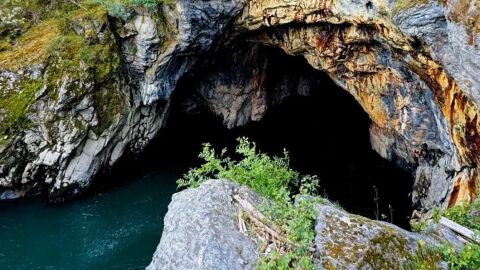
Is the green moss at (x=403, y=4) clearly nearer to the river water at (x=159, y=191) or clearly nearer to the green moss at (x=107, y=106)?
the river water at (x=159, y=191)

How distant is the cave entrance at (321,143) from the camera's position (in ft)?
54.4

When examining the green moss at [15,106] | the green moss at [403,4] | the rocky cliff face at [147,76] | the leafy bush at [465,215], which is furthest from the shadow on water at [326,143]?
the leafy bush at [465,215]

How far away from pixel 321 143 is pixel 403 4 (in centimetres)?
1138

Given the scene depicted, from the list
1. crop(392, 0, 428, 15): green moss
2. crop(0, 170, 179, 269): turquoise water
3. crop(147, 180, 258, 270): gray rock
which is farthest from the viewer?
crop(0, 170, 179, 269): turquoise water

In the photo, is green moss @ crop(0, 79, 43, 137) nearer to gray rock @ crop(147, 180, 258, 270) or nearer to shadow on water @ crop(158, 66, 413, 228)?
shadow on water @ crop(158, 66, 413, 228)

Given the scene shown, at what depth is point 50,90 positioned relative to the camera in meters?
15.0

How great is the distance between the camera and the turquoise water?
13.5 meters

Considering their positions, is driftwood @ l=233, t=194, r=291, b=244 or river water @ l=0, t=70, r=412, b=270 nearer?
driftwood @ l=233, t=194, r=291, b=244

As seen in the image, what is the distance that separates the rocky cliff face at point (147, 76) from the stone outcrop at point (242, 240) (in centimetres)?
709

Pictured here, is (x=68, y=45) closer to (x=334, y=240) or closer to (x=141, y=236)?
(x=141, y=236)

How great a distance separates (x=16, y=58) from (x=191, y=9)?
6180 mm

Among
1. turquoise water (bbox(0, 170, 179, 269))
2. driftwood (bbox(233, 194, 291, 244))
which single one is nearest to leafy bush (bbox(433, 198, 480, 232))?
driftwood (bbox(233, 194, 291, 244))

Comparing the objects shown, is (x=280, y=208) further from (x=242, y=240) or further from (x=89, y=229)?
(x=89, y=229)

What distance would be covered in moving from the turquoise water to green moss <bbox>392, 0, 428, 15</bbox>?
9712 millimetres
